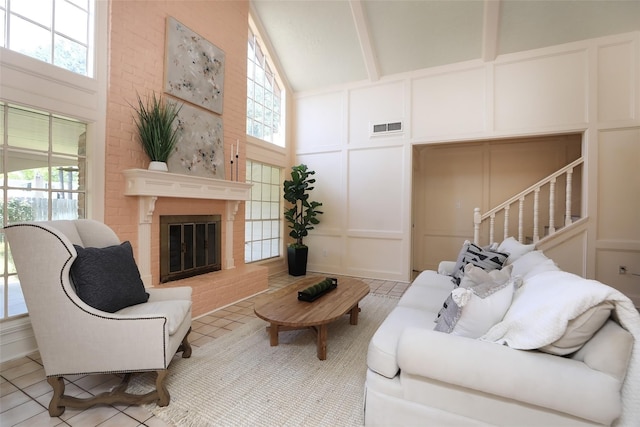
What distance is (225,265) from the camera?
3.94 metres

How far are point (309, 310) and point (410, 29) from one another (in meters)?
4.07

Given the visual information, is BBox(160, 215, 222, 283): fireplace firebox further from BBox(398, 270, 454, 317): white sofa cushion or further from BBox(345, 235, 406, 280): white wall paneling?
BBox(398, 270, 454, 317): white sofa cushion

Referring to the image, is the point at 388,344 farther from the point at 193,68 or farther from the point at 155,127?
the point at 193,68

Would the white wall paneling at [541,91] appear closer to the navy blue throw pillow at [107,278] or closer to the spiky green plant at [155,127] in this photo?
the spiky green plant at [155,127]

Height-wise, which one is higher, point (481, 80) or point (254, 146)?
point (481, 80)

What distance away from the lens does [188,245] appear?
3453 millimetres

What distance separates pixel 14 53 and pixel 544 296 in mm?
3706

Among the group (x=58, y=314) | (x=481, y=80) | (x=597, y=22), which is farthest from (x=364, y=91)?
→ (x=58, y=314)

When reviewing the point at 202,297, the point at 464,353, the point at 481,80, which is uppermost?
the point at 481,80

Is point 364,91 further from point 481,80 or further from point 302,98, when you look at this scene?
point 481,80

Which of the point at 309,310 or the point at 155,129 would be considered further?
the point at 155,129

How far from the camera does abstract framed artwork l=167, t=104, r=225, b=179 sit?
3.25m

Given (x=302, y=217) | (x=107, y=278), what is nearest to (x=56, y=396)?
(x=107, y=278)

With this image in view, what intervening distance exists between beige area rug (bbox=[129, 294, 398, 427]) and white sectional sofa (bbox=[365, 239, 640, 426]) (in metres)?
0.39
